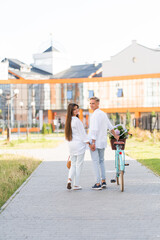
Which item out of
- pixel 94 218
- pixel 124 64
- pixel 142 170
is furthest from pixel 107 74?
pixel 94 218

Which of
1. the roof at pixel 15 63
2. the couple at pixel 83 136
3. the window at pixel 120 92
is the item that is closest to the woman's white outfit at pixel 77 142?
the couple at pixel 83 136

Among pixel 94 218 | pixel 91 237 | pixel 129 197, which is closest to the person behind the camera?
pixel 91 237

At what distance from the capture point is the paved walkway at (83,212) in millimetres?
5117

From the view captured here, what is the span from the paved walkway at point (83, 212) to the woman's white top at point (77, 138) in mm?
798

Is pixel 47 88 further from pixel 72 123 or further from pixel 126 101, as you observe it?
pixel 72 123

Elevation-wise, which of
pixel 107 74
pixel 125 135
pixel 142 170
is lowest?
pixel 142 170

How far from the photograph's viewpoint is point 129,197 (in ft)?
24.6

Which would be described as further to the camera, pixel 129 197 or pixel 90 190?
pixel 90 190

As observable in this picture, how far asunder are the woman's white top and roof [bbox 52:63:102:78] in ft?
268

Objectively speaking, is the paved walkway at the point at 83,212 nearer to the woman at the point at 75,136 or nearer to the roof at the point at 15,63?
the woman at the point at 75,136

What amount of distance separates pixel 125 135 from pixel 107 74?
217 ft

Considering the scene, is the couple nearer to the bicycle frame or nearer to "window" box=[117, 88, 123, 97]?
the bicycle frame

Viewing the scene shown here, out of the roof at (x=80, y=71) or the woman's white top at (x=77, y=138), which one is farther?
the roof at (x=80, y=71)

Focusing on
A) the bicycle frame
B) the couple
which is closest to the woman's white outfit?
the couple
